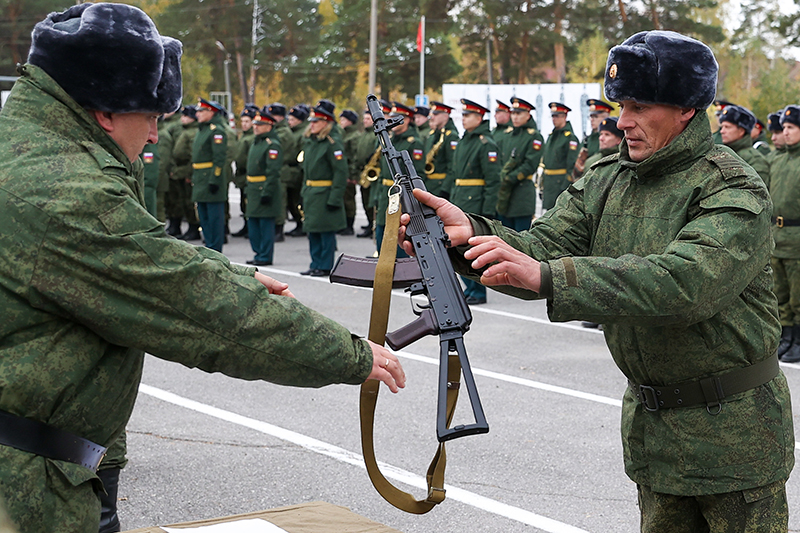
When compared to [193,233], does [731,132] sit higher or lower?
higher

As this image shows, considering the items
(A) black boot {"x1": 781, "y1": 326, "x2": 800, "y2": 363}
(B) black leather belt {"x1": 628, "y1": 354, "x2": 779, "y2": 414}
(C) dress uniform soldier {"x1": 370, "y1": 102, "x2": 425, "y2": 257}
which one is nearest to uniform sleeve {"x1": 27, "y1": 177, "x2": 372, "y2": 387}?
(B) black leather belt {"x1": 628, "y1": 354, "x2": 779, "y2": 414}

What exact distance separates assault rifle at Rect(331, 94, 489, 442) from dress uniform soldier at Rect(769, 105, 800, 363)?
5.56 metres

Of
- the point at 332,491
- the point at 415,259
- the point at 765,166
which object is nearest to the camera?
the point at 415,259

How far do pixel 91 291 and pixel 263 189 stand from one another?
1045 cm

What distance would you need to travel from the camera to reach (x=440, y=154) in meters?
13.0

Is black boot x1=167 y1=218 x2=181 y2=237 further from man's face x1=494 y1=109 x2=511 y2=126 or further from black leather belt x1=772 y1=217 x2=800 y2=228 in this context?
black leather belt x1=772 y1=217 x2=800 y2=228

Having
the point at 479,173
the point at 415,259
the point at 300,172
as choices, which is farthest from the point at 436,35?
the point at 415,259

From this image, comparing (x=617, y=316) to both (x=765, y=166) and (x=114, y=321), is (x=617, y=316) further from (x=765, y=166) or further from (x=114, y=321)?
(x=765, y=166)

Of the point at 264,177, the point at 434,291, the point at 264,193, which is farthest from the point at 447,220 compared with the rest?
the point at 264,177

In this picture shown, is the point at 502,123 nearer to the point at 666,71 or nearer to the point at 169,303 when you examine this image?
the point at 666,71

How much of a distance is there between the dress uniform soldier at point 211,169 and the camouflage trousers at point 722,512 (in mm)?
10604

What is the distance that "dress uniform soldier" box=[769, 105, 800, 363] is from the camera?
782 centimetres

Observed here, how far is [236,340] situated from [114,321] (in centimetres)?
30

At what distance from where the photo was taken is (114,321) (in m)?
2.17
